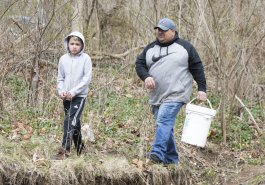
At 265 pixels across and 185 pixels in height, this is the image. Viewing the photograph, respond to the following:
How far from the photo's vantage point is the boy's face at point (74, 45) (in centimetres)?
658

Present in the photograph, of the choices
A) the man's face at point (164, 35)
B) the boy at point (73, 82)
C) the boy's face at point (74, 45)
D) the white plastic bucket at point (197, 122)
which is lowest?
the white plastic bucket at point (197, 122)

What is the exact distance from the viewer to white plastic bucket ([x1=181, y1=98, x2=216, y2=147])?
7.07 metres

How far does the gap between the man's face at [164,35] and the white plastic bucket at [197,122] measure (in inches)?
38.5

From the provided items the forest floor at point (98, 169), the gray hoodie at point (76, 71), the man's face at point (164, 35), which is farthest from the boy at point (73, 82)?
the man's face at point (164, 35)

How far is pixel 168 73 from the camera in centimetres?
663

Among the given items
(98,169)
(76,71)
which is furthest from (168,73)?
(98,169)

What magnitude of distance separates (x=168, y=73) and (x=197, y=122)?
90 cm

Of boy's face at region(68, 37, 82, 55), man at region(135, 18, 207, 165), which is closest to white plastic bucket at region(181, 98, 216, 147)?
man at region(135, 18, 207, 165)

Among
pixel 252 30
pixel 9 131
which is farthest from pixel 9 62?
pixel 252 30

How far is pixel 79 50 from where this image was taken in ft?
21.9

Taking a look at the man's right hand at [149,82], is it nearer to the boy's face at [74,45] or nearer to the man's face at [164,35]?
the man's face at [164,35]

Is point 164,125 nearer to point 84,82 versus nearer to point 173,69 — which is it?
point 173,69

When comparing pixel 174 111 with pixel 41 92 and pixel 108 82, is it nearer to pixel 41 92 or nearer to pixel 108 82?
pixel 41 92

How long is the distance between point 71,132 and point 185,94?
1.54 meters
